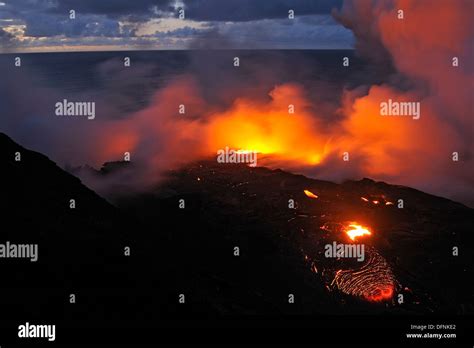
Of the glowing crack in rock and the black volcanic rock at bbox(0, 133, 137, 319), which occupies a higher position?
the black volcanic rock at bbox(0, 133, 137, 319)

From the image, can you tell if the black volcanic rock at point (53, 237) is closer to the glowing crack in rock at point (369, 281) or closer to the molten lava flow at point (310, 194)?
the glowing crack in rock at point (369, 281)

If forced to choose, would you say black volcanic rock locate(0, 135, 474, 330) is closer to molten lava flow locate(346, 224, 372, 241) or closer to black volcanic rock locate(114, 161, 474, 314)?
black volcanic rock locate(114, 161, 474, 314)

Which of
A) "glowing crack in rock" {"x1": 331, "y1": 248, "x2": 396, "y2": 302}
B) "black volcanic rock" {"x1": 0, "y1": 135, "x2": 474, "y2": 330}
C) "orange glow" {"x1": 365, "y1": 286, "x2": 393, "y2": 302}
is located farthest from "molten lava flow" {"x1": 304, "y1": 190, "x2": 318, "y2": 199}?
"orange glow" {"x1": 365, "y1": 286, "x2": 393, "y2": 302}

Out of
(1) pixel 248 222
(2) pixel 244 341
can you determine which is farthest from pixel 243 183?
(2) pixel 244 341

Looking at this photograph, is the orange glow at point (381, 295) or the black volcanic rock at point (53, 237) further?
the orange glow at point (381, 295)

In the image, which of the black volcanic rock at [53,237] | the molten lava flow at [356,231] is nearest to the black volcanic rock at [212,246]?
the black volcanic rock at [53,237]

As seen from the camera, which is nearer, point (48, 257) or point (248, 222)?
point (48, 257)

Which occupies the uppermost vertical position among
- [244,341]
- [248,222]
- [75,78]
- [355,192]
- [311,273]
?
[75,78]

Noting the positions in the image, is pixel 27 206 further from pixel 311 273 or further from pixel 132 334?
pixel 311 273
